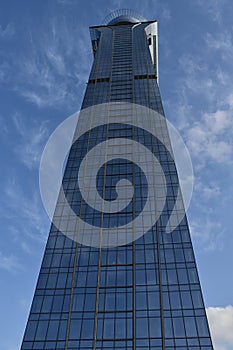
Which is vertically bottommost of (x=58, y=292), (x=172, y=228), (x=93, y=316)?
(x=93, y=316)

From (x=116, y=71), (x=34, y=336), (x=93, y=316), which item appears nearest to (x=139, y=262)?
(x=93, y=316)

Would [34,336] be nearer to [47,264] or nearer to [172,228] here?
[47,264]

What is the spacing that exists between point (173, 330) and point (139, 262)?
47.4 ft

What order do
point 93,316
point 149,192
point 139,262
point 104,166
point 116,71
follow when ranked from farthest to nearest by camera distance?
point 116,71 → point 104,166 → point 149,192 → point 139,262 → point 93,316

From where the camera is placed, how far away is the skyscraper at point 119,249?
5878cm

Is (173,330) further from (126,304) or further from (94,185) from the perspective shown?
(94,185)

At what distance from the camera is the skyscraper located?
5878 centimetres

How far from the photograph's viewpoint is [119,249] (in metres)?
71.8

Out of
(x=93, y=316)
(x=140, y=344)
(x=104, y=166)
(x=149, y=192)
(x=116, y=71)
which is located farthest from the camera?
(x=116, y=71)

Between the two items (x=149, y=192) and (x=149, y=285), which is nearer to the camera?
(x=149, y=285)

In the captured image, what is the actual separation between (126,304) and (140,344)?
23.8ft

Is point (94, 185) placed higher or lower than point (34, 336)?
higher

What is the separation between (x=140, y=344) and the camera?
56719 mm

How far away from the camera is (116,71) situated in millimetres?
127875
